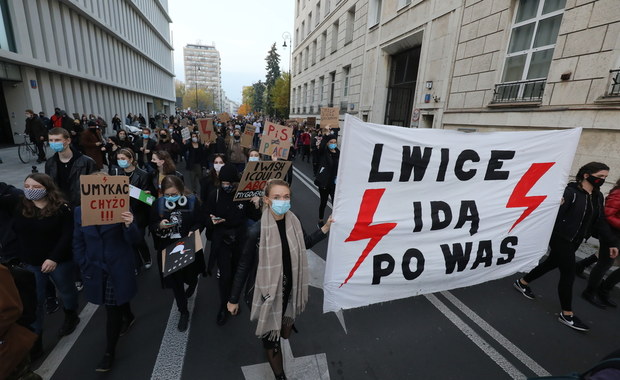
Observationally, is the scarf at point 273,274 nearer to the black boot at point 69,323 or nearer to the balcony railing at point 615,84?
the black boot at point 69,323

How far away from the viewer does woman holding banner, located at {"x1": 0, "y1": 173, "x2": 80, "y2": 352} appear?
8.64 ft

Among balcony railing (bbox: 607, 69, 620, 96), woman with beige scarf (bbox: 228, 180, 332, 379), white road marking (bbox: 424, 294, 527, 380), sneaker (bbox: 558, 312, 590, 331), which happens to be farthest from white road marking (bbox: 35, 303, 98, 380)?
balcony railing (bbox: 607, 69, 620, 96)

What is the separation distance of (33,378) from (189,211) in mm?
1767

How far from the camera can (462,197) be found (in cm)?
299

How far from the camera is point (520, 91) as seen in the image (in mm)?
7816

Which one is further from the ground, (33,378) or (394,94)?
(394,94)

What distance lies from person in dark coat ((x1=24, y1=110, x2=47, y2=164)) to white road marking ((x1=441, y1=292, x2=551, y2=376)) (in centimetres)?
1381

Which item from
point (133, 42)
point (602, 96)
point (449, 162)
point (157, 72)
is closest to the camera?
point (449, 162)

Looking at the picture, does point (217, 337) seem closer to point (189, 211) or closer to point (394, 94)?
point (189, 211)

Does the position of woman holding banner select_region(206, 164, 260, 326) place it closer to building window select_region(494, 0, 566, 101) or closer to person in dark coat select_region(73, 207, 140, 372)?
person in dark coat select_region(73, 207, 140, 372)

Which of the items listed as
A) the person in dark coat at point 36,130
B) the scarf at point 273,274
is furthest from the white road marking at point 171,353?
the person in dark coat at point 36,130

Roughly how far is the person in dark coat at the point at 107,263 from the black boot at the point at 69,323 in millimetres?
775

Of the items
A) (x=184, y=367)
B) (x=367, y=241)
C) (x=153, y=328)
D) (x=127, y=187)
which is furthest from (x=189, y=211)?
(x=367, y=241)

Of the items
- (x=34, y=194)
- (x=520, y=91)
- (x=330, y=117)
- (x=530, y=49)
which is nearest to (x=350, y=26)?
(x=330, y=117)
